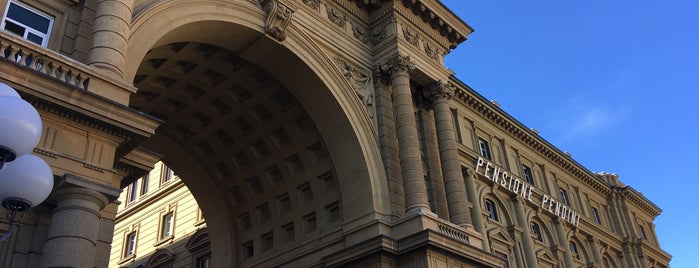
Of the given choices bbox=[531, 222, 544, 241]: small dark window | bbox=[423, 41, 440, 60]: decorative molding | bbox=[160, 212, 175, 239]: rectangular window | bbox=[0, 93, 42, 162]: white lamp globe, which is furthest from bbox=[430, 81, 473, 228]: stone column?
bbox=[0, 93, 42, 162]: white lamp globe

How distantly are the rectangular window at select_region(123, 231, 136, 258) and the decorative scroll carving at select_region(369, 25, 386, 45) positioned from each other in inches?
831

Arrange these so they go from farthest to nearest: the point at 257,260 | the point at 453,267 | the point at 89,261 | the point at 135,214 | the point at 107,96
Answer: the point at 135,214 < the point at 257,260 < the point at 453,267 < the point at 107,96 < the point at 89,261

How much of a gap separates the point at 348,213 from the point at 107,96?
11.4 meters

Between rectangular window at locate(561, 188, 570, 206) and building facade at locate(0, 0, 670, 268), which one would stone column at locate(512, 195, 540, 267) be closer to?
building facade at locate(0, 0, 670, 268)

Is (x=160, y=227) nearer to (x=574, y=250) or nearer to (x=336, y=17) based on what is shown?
(x=336, y=17)

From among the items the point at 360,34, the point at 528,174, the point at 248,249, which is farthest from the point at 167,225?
the point at 528,174

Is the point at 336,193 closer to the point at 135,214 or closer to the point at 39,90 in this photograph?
the point at 39,90

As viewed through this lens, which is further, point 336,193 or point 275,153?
point 275,153

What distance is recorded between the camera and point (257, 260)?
26.8 m

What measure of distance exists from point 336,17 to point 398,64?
3.25m

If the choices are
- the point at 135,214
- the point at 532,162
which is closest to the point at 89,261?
the point at 135,214

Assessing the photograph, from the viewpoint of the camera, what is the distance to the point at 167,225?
37750 mm

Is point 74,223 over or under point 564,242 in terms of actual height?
under

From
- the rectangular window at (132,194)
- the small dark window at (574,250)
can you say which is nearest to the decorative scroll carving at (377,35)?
the small dark window at (574,250)
